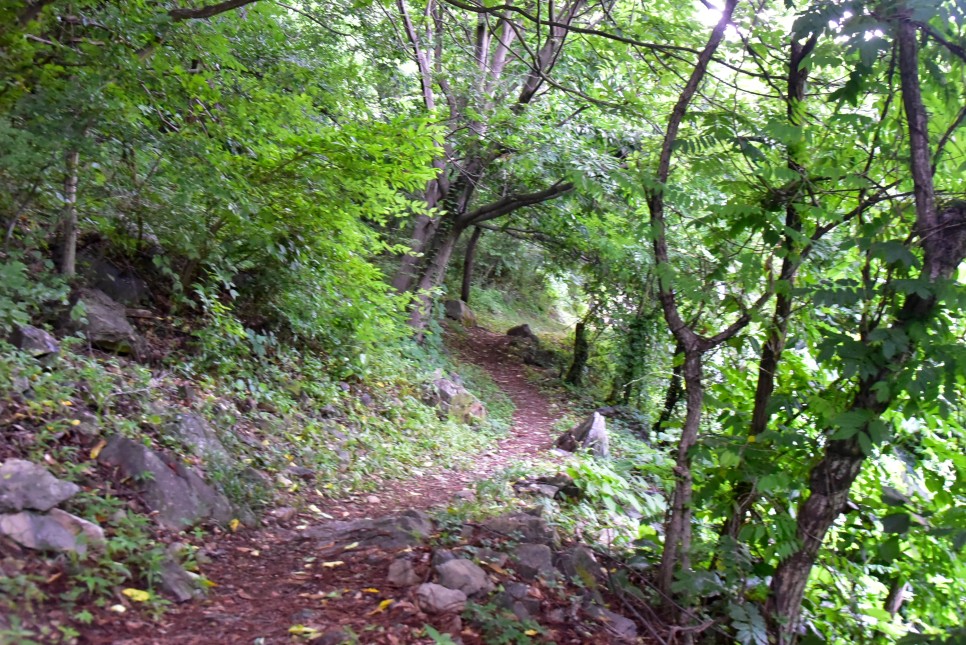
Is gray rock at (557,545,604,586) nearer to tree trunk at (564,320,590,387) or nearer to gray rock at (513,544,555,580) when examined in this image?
gray rock at (513,544,555,580)

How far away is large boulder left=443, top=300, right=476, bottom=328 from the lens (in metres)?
18.8

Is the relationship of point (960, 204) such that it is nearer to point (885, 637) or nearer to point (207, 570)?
point (885, 637)

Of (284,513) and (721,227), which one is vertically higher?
(721,227)

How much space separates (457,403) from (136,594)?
7515 millimetres

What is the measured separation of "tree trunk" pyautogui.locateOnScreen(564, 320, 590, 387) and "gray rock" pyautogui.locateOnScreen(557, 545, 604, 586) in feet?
39.2

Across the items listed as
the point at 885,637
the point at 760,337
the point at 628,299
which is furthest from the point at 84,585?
the point at 628,299

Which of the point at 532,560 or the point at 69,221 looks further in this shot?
the point at 69,221

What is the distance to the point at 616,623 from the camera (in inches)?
151

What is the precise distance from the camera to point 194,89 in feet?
18.9

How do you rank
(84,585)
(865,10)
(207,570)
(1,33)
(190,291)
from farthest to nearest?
(190,291)
(1,33)
(207,570)
(865,10)
(84,585)

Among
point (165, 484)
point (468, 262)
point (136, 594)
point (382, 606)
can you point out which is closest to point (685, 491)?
point (382, 606)

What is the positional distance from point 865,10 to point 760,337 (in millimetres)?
1963

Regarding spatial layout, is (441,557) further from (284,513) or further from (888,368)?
(888,368)

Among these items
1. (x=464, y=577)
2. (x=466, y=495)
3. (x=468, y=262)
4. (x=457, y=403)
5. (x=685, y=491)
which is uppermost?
(x=468, y=262)
